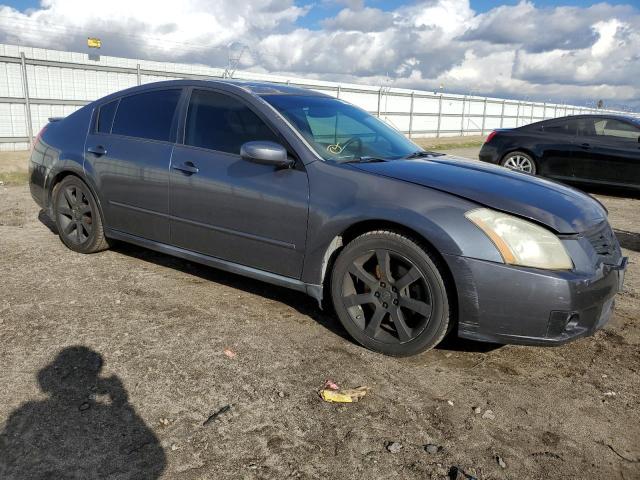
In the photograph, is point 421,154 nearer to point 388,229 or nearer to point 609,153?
point 388,229

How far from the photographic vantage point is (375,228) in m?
3.27

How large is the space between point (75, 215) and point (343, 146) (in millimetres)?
2760

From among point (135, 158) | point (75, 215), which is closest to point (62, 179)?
point (75, 215)

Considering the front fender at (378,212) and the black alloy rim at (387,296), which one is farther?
the black alloy rim at (387,296)

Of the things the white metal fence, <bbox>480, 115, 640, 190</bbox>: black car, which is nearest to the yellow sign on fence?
the white metal fence

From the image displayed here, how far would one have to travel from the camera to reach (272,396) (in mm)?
2754

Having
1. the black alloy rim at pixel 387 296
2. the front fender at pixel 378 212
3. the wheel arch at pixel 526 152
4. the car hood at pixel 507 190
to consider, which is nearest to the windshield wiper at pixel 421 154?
the car hood at pixel 507 190

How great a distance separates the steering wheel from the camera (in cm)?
361

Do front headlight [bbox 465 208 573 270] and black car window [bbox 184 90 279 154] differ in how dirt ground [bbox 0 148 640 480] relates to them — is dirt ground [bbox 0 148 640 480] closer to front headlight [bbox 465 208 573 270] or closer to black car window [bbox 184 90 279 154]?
front headlight [bbox 465 208 573 270]

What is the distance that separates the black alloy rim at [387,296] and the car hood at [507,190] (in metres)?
0.50

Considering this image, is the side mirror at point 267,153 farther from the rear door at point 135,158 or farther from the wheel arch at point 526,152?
the wheel arch at point 526,152

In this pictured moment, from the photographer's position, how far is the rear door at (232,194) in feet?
11.4

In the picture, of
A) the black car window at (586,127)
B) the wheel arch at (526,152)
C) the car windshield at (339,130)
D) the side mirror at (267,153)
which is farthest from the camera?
the wheel arch at (526,152)

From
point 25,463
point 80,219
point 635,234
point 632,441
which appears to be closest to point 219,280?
point 80,219
